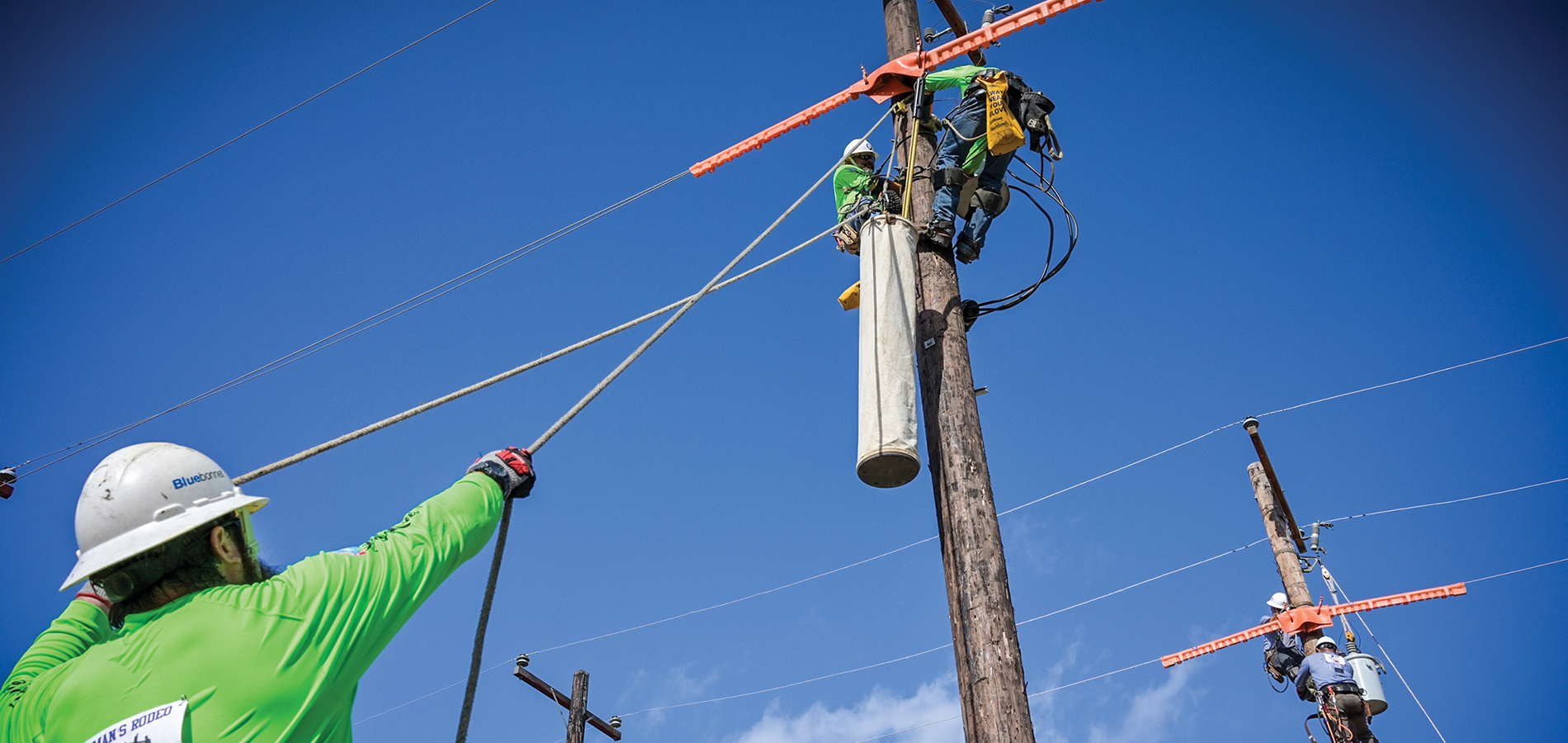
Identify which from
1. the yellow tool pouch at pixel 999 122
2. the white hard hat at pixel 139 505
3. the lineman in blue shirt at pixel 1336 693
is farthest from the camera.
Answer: the lineman in blue shirt at pixel 1336 693

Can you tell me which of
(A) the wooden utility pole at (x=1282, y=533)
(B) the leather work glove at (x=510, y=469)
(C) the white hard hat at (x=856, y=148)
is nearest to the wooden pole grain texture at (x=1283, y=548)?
(A) the wooden utility pole at (x=1282, y=533)

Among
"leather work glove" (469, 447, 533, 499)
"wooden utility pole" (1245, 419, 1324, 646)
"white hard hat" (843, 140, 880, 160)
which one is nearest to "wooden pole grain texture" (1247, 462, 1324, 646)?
"wooden utility pole" (1245, 419, 1324, 646)

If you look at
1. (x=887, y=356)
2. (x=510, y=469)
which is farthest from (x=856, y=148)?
(x=510, y=469)

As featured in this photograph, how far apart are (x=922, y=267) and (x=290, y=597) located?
3.45 m

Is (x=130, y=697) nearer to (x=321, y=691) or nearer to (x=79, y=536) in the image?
(x=321, y=691)

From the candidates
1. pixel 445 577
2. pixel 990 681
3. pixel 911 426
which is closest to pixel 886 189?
pixel 911 426

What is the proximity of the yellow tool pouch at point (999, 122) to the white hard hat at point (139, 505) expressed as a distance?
3.83 meters

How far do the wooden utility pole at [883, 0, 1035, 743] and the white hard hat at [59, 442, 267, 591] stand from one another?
249 centimetres

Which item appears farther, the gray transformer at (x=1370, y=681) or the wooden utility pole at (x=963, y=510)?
the gray transformer at (x=1370, y=681)

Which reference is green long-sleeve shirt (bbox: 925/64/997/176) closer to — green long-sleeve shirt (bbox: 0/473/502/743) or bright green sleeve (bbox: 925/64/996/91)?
bright green sleeve (bbox: 925/64/996/91)

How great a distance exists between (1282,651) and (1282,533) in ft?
3.94

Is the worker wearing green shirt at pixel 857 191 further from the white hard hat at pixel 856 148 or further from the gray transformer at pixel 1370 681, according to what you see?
Answer: the gray transformer at pixel 1370 681

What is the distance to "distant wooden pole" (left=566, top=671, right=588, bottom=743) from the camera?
11.3 m

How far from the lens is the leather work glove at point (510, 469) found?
233 centimetres
